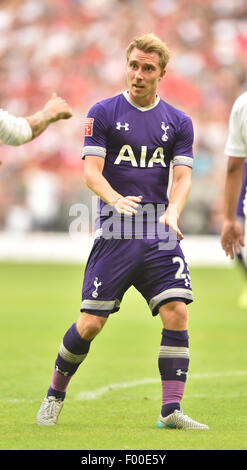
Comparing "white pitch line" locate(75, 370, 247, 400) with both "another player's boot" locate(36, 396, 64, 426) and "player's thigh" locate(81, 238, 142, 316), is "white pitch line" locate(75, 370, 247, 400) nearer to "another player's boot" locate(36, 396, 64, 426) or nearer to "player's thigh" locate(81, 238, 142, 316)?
"another player's boot" locate(36, 396, 64, 426)

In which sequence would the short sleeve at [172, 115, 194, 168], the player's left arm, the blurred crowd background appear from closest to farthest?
the player's left arm → the short sleeve at [172, 115, 194, 168] → the blurred crowd background

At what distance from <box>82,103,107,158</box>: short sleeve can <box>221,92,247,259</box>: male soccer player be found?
89 centimetres

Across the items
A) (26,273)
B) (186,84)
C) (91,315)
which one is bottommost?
(26,273)

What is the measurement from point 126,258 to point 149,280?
0.71 ft

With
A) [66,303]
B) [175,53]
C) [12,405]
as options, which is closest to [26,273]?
[66,303]

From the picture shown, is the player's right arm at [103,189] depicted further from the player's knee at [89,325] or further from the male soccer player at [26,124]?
the player's knee at [89,325]

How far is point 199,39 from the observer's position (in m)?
36.1

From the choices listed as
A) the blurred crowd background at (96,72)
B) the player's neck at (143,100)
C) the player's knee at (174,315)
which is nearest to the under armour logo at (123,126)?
the player's neck at (143,100)

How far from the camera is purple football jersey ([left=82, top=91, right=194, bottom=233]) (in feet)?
22.4

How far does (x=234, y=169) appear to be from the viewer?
23.5 ft

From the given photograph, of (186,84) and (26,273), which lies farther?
(186,84)

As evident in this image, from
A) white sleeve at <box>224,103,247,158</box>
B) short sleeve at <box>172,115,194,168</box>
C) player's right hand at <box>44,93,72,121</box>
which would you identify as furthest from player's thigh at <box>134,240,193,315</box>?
player's right hand at <box>44,93,72,121</box>
